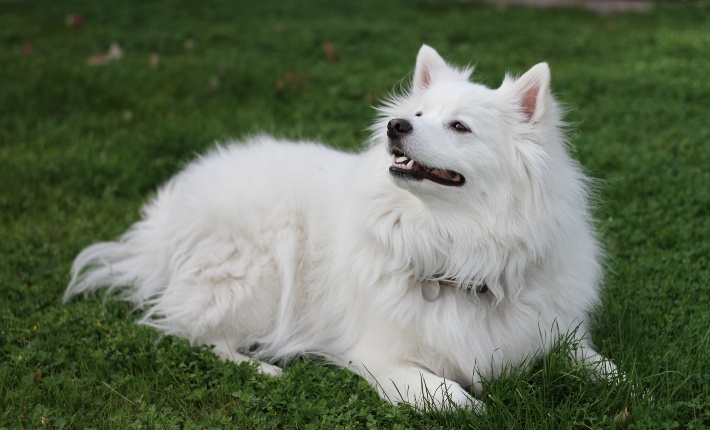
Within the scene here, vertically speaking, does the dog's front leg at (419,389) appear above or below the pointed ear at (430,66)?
below

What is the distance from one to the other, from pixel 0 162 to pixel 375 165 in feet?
13.0

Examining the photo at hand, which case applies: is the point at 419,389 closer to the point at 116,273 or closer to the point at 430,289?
the point at 430,289

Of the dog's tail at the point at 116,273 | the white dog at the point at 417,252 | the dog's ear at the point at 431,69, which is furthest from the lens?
the dog's tail at the point at 116,273

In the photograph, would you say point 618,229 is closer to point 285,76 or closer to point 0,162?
point 285,76

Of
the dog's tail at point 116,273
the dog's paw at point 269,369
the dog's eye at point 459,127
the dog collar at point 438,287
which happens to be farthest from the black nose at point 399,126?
the dog's tail at point 116,273

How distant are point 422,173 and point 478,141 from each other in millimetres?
308

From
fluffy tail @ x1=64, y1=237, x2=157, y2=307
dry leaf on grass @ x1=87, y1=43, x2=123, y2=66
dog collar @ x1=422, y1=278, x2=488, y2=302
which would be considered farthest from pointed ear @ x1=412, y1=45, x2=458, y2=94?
dry leaf on grass @ x1=87, y1=43, x2=123, y2=66

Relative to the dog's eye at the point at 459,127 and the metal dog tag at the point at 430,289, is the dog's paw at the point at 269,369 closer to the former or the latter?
the metal dog tag at the point at 430,289

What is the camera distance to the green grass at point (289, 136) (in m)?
3.27

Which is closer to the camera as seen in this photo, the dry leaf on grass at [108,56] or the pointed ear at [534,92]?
the pointed ear at [534,92]

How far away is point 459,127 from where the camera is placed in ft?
10.8

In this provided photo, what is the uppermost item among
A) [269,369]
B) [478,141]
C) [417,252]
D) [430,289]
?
[478,141]

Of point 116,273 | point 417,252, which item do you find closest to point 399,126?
point 417,252

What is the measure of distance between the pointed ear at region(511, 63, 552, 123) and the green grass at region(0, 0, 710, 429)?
1110 millimetres
